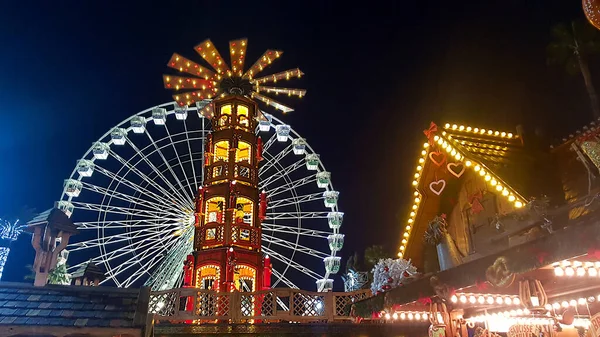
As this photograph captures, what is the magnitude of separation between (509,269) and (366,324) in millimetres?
8490

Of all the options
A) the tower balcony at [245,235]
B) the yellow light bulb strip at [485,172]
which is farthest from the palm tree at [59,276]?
the yellow light bulb strip at [485,172]

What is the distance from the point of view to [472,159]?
892 cm

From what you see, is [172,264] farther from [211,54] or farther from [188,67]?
[211,54]

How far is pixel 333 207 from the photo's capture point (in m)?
32.2

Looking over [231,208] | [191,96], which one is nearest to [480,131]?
[231,208]

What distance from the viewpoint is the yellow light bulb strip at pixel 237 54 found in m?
30.6

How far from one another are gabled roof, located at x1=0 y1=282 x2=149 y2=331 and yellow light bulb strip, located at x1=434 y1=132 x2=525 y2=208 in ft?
23.4

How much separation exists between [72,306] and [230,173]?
750 inches

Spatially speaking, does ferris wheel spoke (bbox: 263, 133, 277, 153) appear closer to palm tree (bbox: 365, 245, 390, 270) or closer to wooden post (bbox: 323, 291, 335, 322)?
palm tree (bbox: 365, 245, 390, 270)

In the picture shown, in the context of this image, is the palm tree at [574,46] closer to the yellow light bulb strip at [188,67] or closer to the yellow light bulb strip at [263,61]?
the yellow light bulb strip at [263,61]

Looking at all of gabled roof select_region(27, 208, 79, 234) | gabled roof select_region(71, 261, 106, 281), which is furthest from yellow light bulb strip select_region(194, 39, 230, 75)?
gabled roof select_region(27, 208, 79, 234)

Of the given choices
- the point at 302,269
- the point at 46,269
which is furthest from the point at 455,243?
the point at 302,269

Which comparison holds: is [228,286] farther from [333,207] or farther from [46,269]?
[46,269]

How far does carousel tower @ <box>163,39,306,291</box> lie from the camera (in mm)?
25312
